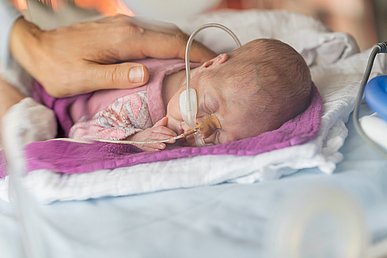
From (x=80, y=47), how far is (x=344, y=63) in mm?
452

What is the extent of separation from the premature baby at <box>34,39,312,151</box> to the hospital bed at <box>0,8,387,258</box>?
9 cm

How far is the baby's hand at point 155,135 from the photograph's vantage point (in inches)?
33.3

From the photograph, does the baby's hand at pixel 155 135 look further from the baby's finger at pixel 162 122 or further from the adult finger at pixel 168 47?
the adult finger at pixel 168 47

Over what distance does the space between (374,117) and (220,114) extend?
192 mm

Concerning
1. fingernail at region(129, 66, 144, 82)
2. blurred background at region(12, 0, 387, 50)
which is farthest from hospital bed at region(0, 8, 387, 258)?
blurred background at region(12, 0, 387, 50)

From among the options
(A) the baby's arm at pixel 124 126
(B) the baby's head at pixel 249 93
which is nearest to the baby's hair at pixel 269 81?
(B) the baby's head at pixel 249 93

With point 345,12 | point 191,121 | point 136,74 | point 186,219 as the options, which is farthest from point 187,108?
point 345,12

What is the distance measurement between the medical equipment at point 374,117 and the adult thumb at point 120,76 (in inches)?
11.7

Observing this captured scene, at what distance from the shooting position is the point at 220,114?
0.85 m

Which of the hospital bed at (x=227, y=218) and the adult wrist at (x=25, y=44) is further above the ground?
the adult wrist at (x=25, y=44)

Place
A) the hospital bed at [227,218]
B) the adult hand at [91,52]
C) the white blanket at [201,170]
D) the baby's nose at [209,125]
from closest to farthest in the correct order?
the hospital bed at [227,218] < the white blanket at [201,170] < the baby's nose at [209,125] < the adult hand at [91,52]

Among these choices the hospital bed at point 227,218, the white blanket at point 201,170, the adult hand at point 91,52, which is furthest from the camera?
the adult hand at point 91,52

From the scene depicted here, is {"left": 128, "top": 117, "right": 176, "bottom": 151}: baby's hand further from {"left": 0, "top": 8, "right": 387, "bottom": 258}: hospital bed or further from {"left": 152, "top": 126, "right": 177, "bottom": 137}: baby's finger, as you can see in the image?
{"left": 0, "top": 8, "right": 387, "bottom": 258}: hospital bed

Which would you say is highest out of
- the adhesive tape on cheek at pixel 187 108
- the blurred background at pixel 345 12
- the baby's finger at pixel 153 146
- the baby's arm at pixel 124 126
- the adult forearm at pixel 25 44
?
the adult forearm at pixel 25 44
